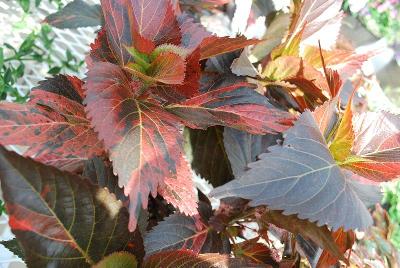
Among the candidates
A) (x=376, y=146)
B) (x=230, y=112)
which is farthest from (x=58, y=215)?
(x=376, y=146)

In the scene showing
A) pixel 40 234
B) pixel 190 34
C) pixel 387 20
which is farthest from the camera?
pixel 387 20

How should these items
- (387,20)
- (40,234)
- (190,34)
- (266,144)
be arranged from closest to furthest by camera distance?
(40,234) → (190,34) → (266,144) → (387,20)

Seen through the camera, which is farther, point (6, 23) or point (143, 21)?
point (6, 23)

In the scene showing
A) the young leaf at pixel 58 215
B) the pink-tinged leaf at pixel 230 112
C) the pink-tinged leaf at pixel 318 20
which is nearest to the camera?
the young leaf at pixel 58 215

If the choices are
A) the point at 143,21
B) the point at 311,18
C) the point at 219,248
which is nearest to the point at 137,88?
the point at 143,21

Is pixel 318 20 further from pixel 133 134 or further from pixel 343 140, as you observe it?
pixel 133 134

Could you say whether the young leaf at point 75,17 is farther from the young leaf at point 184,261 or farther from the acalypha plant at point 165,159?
the young leaf at point 184,261

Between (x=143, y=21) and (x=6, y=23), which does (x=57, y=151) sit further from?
(x=6, y=23)

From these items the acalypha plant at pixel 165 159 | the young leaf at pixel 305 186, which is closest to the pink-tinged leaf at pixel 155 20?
the acalypha plant at pixel 165 159
